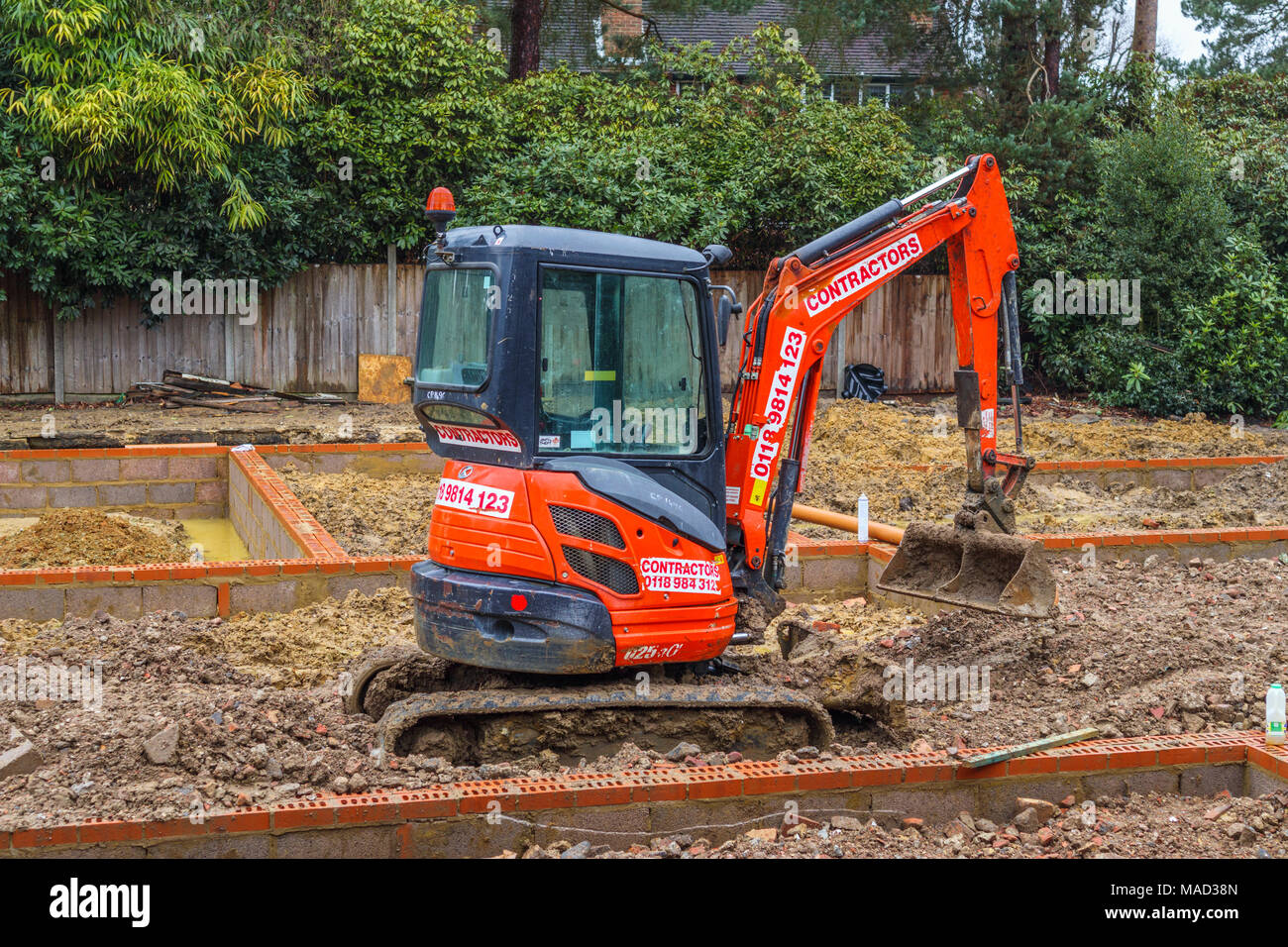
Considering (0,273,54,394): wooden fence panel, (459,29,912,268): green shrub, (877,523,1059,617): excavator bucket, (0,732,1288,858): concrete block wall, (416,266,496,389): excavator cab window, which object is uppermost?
(459,29,912,268): green shrub

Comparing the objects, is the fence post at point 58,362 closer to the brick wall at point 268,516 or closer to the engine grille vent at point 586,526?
the brick wall at point 268,516

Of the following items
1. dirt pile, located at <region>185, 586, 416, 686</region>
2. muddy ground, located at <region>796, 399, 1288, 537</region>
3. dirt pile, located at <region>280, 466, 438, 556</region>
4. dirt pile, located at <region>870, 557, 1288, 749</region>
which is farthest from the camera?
muddy ground, located at <region>796, 399, 1288, 537</region>

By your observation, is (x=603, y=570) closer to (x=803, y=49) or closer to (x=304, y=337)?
(x=304, y=337)

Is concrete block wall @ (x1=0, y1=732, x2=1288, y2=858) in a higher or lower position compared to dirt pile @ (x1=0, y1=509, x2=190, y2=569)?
lower

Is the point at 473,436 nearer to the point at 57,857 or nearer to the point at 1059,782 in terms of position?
the point at 57,857

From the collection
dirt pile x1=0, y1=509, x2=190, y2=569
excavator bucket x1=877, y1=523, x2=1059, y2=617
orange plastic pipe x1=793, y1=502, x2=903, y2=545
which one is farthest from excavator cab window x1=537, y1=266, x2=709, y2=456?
dirt pile x1=0, y1=509, x2=190, y2=569

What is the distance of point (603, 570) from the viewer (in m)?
5.39

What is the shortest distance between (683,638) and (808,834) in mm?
1086

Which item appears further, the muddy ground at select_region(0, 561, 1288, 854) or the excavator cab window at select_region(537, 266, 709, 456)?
the excavator cab window at select_region(537, 266, 709, 456)

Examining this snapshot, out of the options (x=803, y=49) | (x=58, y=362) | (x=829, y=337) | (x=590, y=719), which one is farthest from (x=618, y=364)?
(x=803, y=49)

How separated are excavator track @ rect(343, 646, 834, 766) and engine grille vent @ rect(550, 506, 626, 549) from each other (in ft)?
2.27

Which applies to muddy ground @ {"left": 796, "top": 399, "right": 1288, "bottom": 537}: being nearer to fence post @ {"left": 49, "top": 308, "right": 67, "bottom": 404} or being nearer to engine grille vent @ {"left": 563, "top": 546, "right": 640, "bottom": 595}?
engine grille vent @ {"left": 563, "top": 546, "right": 640, "bottom": 595}

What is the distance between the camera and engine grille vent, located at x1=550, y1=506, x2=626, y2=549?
208 inches

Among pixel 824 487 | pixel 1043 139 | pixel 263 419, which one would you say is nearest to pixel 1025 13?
pixel 1043 139
